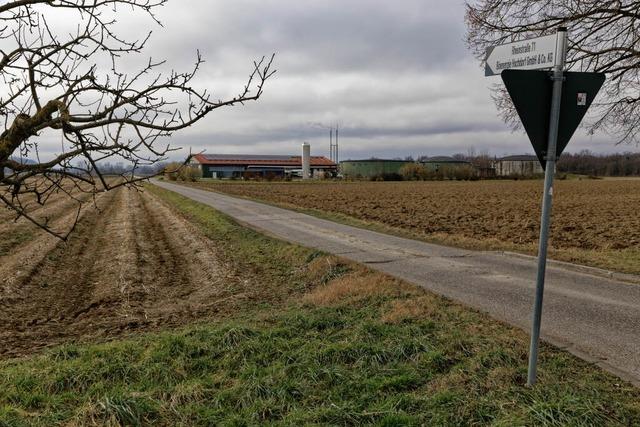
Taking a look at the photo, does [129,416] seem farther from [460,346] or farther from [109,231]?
[109,231]

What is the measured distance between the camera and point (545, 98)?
3.68 meters

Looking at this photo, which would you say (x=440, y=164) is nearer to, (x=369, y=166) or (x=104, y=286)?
(x=369, y=166)

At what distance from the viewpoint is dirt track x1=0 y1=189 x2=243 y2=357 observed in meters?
7.07

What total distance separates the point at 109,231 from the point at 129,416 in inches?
623

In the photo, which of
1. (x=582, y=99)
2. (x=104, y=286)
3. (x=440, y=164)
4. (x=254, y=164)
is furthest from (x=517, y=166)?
(x=582, y=99)

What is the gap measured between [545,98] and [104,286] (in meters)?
8.90

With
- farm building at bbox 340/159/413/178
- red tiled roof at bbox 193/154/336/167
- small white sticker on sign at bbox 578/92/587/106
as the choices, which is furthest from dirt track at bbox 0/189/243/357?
red tiled roof at bbox 193/154/336/167

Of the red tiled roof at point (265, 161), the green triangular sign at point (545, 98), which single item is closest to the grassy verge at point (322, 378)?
the green triangular sign at point (545, 98)

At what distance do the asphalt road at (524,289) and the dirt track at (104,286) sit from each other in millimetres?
3423

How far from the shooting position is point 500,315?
6512 mm

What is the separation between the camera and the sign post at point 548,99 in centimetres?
361

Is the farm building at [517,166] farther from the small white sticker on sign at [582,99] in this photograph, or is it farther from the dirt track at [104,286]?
the small white sticker on sign at [582,99]

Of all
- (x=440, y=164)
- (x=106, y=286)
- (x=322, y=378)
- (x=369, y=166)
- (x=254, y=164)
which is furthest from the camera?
(x=254, y=164)

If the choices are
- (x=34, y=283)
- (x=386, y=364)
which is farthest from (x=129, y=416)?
(x=34, y=283)
